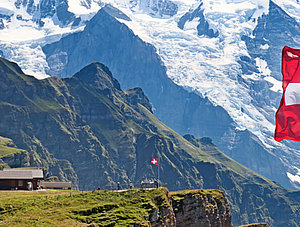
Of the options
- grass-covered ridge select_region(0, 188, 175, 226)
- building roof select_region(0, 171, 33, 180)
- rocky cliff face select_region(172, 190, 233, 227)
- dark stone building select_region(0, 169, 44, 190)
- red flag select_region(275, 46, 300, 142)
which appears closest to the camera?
red flag select_region(275, 46, 300, 142)

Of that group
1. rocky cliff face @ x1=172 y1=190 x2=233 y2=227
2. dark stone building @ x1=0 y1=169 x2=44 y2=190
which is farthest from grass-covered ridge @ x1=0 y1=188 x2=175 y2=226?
dark stone building @ x1=0 y1=169 x2=44 y2=190

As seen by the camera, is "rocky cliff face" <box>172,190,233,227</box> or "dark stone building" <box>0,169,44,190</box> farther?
"dark stone building" <box>0,169,44,190</box>

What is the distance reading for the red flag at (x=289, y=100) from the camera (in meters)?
65.0

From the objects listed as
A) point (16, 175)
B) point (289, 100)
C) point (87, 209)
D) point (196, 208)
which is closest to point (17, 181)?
point (16, 175)

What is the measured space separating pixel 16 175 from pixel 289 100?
8430cm

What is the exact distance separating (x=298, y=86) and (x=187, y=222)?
170ft

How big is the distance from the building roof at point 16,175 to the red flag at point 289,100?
268ft

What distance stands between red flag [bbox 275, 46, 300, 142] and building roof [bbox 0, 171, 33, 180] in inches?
3215

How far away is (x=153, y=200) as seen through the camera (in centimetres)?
10050

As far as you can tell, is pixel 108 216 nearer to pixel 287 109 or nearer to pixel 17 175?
pixel 287 109

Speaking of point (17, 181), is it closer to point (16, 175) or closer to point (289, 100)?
point (16, 175)

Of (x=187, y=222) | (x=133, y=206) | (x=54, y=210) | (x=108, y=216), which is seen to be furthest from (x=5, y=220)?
(x=187, y=222)

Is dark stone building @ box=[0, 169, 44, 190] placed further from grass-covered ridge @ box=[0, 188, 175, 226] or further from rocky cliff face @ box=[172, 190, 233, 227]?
rocky cliff face @ box=[172, 190, 233, 227]

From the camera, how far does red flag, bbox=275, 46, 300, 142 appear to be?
213ft
